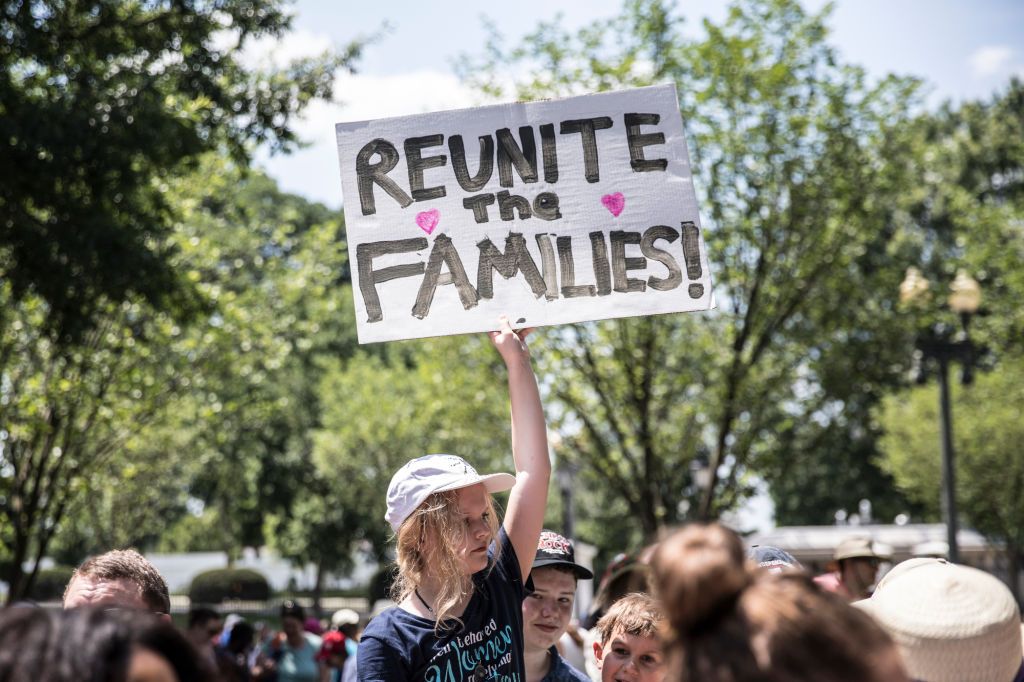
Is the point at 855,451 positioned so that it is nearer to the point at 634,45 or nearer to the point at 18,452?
the point at 634,45

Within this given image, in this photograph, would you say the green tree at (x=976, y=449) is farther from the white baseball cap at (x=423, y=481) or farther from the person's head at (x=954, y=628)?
the person's head at (x=954, y=628)

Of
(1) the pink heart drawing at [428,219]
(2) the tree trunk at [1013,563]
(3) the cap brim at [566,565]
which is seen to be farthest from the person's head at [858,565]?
(2) the tree trunk at [1013,563]

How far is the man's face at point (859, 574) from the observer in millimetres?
7242

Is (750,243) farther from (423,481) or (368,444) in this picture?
(368,444)

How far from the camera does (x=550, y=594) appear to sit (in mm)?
4695

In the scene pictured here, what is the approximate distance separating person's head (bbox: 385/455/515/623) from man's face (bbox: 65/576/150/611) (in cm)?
71

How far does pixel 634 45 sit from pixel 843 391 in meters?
6.06

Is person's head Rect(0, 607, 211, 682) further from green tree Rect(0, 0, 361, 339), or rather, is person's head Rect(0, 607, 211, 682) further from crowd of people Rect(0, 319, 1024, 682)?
green tree Rect(0, 0, 361, 339)

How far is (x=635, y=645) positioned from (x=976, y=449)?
93.2 feet

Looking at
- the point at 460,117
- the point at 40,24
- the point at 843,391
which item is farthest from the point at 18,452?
the point at 460,117

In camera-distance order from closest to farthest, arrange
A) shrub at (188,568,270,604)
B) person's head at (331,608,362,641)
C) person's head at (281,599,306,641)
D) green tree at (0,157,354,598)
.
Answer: person's head at (281,599,306,641), person's head at (331,608,362,641), green tree at (0,157,354,598), shrub at (188,568,270,604)

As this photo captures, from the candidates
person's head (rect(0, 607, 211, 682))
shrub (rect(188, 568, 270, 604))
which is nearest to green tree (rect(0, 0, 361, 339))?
person's head (rect(0, 607, 211, 682))

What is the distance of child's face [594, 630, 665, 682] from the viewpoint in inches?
149

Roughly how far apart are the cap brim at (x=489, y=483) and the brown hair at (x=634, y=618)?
756mm
